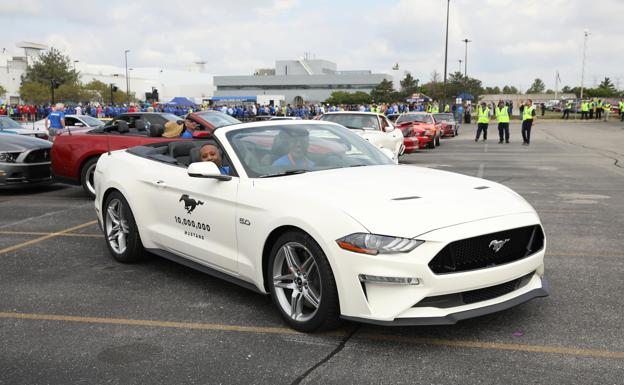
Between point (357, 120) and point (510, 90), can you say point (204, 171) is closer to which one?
point (357, 120)

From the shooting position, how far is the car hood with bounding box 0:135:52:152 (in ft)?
36.3

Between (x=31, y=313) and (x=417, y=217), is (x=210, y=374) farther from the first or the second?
(x=31, y=313)

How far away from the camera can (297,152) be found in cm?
497

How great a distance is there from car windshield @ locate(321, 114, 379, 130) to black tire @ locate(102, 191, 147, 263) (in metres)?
9.33

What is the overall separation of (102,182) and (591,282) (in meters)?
4.82

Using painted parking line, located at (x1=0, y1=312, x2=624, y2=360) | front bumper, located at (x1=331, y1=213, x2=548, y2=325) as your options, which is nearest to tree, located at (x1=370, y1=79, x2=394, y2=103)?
painted parking line, located at (x1=0, y1=312, x2=624, y2=360)

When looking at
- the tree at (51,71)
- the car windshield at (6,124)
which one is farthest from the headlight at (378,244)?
the tree at (51,71)

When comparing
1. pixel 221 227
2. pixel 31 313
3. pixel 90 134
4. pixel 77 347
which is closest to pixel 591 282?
pixel 221 227

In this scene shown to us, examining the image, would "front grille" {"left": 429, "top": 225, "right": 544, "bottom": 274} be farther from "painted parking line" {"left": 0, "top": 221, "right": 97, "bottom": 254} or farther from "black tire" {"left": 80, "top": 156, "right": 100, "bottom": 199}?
"black tire" {"left": 80, "top": 156, "right": 100, "bottom": 199}

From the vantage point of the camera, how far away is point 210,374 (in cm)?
348

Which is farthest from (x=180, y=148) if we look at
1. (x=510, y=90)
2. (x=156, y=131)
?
(x=510, y=90)

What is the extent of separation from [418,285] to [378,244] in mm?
341

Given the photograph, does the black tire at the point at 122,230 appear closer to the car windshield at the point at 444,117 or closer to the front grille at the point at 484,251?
the front grille at the point at 484,251

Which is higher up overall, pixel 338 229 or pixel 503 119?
pixel 503 119
